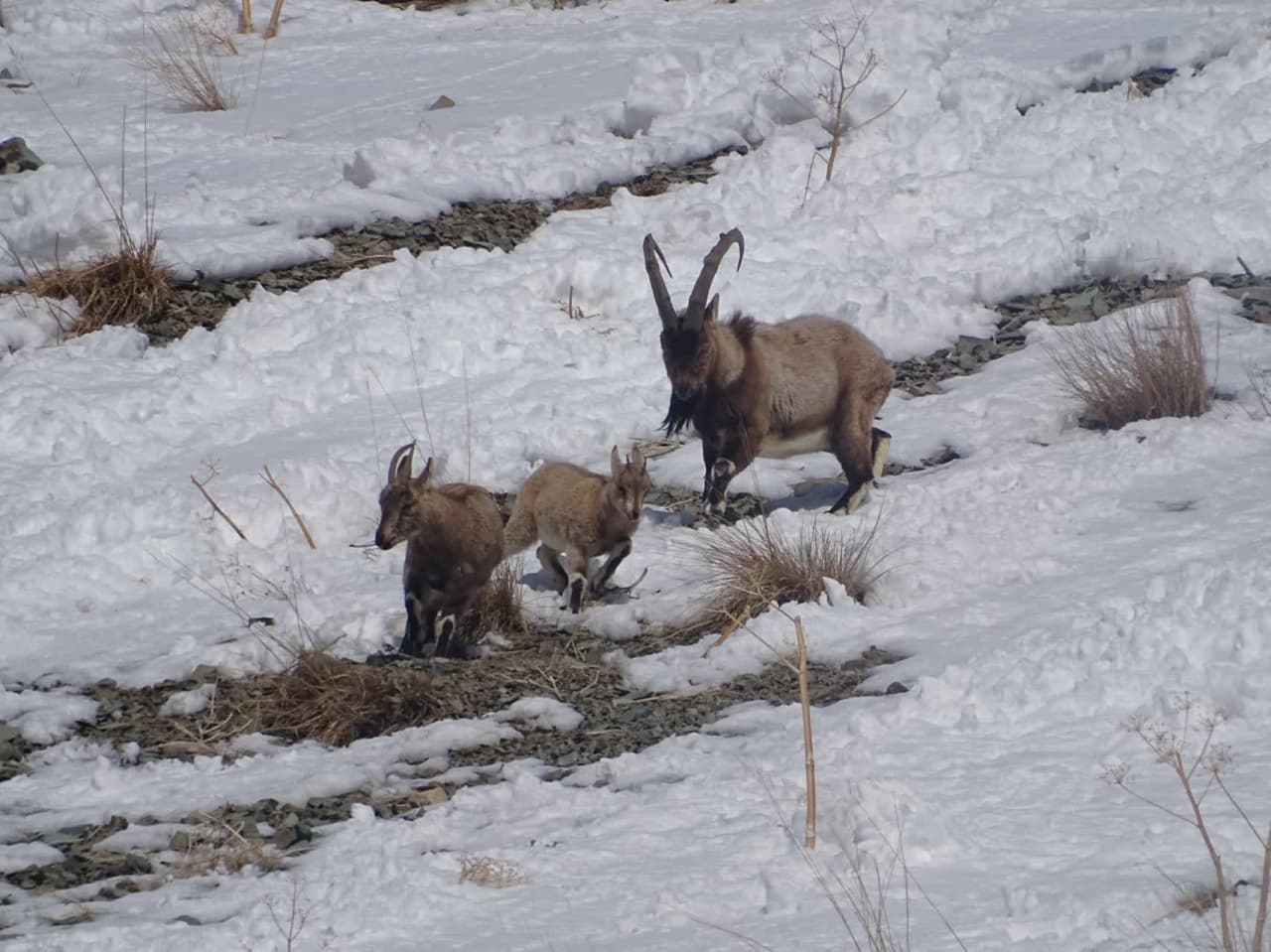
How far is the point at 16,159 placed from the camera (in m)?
12.0

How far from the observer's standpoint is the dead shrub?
14.3 meters

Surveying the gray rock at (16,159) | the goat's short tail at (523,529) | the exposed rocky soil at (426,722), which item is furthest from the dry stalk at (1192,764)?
the gray rock at (16,159)

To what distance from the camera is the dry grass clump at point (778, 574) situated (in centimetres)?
738

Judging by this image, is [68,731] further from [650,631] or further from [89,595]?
[650,631]

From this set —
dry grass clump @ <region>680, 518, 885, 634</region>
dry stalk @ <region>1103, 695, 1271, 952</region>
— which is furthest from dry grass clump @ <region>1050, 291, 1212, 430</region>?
dry stalk @ <region>1103, 695, 1271, 952</region>

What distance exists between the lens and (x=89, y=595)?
7.90m

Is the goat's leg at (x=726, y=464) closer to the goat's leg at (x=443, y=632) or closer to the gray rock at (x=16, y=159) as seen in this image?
the goat's leg at (x=443, y=632)

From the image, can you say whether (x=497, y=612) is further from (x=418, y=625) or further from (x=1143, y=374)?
(x=1143, y=374)

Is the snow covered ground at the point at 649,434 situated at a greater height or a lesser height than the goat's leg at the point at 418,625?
greater

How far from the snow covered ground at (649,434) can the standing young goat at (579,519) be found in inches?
15.2

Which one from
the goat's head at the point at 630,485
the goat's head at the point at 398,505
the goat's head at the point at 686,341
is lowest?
the goat's head at the point at 630,485

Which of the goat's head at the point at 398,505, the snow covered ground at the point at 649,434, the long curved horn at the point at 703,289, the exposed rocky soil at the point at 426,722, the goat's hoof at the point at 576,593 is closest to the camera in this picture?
the snow covered ground at the point at 649,434

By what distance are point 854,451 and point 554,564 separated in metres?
1.83

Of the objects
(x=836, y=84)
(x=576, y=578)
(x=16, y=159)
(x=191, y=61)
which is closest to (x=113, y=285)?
(x=16, y=159)
